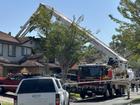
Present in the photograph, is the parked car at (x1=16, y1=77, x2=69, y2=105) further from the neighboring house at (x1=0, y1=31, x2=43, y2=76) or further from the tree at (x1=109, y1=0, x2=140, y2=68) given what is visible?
the neighboring house at (x1=0, y1=31, x2=43, y2=76)

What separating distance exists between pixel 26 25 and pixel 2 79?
30.7 meters

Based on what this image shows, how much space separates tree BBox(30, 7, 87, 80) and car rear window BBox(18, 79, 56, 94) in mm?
26338

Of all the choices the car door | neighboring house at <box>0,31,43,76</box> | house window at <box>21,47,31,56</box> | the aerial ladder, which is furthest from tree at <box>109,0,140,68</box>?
house window at <box>21,47,31,56</box>

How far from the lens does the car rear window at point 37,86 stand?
2188 centimetres

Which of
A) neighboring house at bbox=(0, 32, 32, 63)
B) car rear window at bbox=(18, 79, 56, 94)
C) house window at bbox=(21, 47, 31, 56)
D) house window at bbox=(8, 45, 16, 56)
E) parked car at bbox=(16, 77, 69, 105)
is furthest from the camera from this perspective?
house window at bbox=(21, 47, 31, 56)

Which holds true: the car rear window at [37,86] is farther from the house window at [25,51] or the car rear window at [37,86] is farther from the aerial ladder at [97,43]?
the house window at [25,51]

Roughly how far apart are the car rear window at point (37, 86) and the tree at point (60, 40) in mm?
26338

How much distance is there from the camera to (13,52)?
215 feet

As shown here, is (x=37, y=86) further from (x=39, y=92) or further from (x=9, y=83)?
(x=9, y=83)

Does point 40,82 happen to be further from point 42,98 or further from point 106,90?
point 106,90

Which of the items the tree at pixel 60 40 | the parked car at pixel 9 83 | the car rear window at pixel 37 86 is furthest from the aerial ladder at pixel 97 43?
the car rear window at pixel 37 86

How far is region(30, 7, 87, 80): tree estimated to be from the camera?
1959 inches

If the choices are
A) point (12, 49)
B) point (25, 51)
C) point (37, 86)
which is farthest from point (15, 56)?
point (37, 86)

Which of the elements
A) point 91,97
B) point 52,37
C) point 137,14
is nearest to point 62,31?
point 52,37
